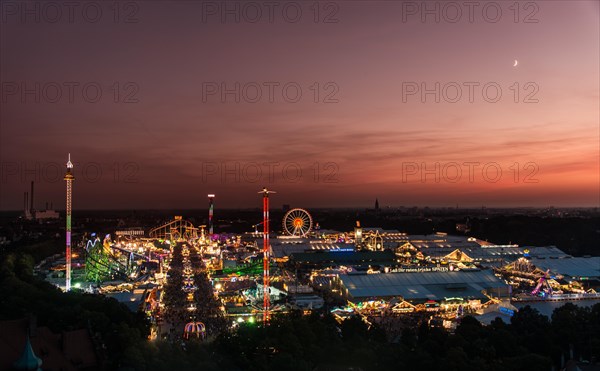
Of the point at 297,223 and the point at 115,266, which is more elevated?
the point at 297,223

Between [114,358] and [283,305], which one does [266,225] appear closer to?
[283,305]

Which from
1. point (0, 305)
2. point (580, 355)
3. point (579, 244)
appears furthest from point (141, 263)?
point (579, 244)

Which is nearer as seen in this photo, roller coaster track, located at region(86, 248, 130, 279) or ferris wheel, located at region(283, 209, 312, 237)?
roller coaster track, located at region(86, 248, 130, 279)

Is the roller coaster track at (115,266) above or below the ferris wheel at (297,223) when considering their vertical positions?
below

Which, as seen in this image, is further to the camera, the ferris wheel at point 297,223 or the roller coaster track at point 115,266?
the ferris wheel at point 297,223

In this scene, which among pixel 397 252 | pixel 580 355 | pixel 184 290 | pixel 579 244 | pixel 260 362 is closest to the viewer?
pixel 260 362

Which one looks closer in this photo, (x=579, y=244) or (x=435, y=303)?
(x=435, y=303)

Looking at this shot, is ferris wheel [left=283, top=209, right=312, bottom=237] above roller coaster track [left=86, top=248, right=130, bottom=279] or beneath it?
above

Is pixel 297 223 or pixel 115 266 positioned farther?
pixel 297 223
